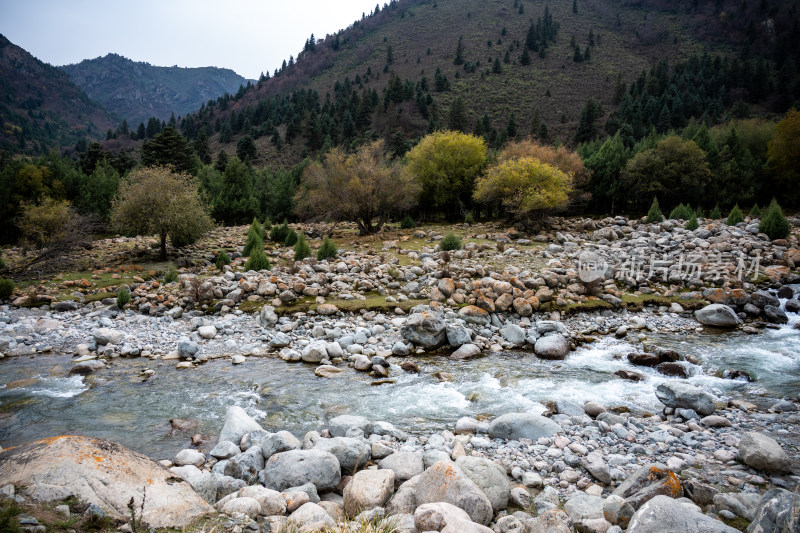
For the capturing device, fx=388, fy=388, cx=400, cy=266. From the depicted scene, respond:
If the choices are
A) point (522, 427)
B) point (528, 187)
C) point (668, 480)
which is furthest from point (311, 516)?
point (528, 187)

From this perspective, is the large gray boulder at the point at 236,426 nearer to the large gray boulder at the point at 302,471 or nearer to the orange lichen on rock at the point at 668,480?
the large gray boulder at the point at 302,471

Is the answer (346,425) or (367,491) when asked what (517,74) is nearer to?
(346,425)

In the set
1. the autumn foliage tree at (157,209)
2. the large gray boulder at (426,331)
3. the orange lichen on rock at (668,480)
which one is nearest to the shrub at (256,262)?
the autumn foliage tree at (157,209)

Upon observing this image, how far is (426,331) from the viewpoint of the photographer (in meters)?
13.8

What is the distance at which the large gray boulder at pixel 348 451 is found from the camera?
22.7ft

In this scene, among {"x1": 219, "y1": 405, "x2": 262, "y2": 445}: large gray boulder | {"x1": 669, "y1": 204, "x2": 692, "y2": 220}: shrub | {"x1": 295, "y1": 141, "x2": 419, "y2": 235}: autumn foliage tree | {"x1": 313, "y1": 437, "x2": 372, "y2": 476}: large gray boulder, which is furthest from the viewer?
{"x1": 669, "y1": 204, "x2": 692, "y2": 220}: shrub

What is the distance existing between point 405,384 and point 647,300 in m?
13.2

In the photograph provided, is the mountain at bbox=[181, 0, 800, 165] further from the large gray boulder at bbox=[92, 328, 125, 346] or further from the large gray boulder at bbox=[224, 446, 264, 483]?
the large gray boulder at bbox=[224, 446, 264, 483]

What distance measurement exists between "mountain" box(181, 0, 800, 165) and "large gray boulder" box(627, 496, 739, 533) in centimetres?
7249

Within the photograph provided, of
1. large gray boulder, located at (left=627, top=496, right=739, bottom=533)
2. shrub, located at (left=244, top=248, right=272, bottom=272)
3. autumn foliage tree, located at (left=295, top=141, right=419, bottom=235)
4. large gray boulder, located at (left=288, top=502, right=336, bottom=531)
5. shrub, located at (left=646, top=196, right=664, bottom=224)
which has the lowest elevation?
large gray boulder, located at (left=288, top=502, right=336, bottom=531)

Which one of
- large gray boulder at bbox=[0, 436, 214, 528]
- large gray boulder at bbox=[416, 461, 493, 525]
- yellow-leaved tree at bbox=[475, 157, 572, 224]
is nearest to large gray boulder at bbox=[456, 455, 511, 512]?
large gray boulder at bbox=[416, 461, 493, 525]

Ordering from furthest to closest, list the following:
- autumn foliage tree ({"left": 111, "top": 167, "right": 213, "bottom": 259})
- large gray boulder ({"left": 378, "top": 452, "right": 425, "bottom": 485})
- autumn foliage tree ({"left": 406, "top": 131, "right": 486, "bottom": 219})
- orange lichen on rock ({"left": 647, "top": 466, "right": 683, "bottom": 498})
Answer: autumn foliage tree ({"left": 406, "top": 131, "right": 486, "bottom": 219}) < autumn foliage tree ({"left": 111, "top": 167, "right": 213, "bottom": 259}) < large gray boulder ({"left": 378, "top": 452, "right": 425, "bottom": 485}) < orange lichen on rock ({"left": 647, "top": 466, "right": 683, "bottom": 498})

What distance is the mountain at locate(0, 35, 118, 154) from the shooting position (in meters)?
134

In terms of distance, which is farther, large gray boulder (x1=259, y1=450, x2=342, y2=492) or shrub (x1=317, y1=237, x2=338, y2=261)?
shrub (x1=317, y1=237, x2=338, y2=261)
